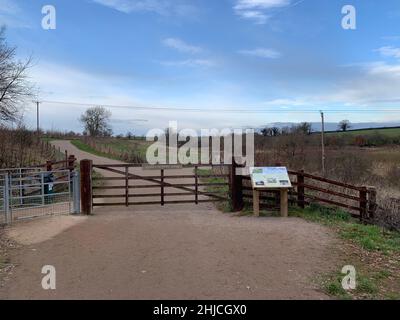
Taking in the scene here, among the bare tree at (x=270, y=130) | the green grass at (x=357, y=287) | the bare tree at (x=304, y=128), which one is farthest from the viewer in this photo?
the bare tree at (x=270, y=130)

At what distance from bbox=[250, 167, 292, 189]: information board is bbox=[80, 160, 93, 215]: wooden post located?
4.86m

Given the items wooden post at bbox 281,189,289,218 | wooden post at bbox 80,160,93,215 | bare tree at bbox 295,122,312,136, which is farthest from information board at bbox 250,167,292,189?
bare tree at bbox 295,122,312,136

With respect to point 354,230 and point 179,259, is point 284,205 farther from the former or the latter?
point 179,259

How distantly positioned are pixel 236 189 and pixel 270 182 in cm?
128

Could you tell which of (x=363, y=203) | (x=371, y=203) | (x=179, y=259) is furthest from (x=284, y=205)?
(x=179, y=259)

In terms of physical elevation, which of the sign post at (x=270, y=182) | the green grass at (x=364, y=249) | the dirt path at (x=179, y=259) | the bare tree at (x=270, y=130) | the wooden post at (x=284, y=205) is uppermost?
the bare tree at (x=270, y=130)

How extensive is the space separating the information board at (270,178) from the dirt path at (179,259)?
95 centimetres

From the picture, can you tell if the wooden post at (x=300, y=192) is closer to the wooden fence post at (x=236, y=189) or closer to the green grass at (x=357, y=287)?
the wooden fence post at (x=236, y=189)

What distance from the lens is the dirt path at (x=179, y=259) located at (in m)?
5.84

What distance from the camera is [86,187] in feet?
40.0

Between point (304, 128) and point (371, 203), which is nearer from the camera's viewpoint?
point (371, 203)

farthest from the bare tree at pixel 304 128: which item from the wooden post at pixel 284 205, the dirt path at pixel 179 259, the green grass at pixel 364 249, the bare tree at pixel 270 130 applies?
the dirt path at pixel 179 259

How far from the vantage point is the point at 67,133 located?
8056 cm
